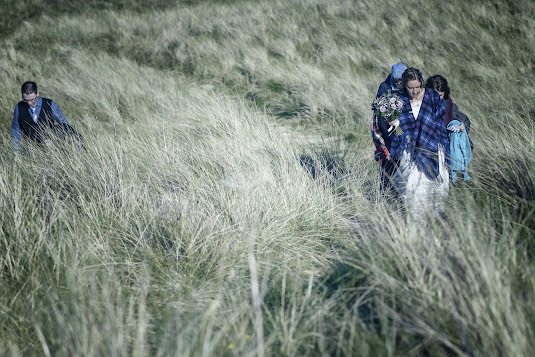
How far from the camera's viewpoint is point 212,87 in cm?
1097

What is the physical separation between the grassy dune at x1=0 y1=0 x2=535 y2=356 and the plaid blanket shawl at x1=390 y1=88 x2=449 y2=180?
39 cm

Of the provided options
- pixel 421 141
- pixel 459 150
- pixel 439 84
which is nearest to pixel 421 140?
pixel 421 141

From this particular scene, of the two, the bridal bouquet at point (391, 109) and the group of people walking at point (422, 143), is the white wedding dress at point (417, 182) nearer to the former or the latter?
the group of people walking at point (422, 143)

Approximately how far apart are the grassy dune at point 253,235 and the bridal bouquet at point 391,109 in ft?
2.28

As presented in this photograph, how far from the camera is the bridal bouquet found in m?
4.33

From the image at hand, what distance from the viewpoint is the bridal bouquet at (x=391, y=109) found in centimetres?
433

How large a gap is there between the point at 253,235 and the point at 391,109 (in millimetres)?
1855

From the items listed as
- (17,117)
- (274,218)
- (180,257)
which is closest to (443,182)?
(274,218)

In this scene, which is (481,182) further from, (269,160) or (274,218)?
(269,160)

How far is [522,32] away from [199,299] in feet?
40.0

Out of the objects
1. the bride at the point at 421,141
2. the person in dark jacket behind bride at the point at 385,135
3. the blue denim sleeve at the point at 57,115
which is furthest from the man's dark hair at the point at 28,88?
the bride at the point at 421,141

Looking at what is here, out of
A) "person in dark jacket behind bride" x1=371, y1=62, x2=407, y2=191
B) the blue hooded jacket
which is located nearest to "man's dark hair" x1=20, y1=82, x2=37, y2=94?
"person in dark jacket behind bride" x1=371, y1=62, x2=407, y2=191

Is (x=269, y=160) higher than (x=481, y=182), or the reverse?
(x=269, y=160)

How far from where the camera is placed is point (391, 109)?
173 inches
